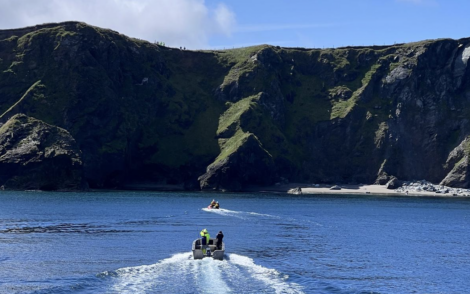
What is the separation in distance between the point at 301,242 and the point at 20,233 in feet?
127

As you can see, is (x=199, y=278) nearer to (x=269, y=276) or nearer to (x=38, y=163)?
(x=269, y=276)

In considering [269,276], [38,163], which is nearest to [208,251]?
[269,276]

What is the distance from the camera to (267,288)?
51906 mm

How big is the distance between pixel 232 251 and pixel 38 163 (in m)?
129

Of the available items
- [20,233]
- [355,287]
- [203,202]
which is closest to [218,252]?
[355,287]

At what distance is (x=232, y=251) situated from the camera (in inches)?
2896

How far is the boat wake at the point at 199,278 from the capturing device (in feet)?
167

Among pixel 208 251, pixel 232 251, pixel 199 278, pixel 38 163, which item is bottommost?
pixel 199 278

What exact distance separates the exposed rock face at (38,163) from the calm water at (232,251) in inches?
1929

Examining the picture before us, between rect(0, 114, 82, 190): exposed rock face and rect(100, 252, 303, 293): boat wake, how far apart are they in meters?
133

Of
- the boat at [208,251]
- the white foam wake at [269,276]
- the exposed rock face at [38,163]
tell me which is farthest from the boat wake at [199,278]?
the exposed rock face at [38,163]

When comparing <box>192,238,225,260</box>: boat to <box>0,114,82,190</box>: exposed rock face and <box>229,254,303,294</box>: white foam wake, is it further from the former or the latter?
<box>0,114,82,190</box>: exposed rock face

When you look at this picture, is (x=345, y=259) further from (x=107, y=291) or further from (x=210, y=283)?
(x=107, y=291)

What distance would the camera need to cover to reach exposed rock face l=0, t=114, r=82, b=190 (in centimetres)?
18838
